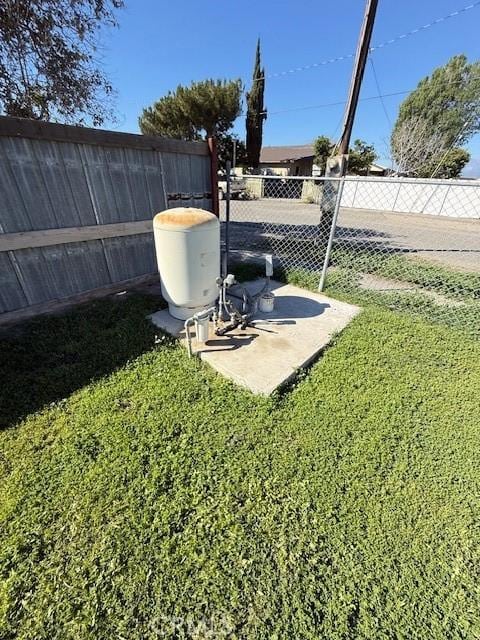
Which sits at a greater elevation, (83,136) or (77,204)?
(83,136)

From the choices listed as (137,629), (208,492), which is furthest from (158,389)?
(137,629)

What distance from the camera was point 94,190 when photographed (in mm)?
3541

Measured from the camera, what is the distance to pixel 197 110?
2108cm

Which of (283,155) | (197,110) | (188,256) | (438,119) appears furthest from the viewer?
(283,155)

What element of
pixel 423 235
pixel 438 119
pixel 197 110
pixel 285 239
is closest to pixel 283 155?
pixel 197 110

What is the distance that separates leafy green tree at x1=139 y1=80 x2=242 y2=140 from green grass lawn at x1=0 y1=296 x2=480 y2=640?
24.3 metres

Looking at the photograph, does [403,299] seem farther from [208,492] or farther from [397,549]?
[208,492]

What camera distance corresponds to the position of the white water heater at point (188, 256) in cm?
293

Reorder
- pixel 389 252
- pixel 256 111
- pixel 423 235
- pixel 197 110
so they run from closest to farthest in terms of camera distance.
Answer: pixel 389 252
pixel 423 235
pixel 197 110
pixel 256 111

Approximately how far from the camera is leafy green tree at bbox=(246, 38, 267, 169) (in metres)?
23.0

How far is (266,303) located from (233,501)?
2.49m

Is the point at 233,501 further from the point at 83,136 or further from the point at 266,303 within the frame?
the point at 83,136

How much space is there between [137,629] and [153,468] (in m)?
0.74

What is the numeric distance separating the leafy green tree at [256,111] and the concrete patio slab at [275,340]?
24.8m
